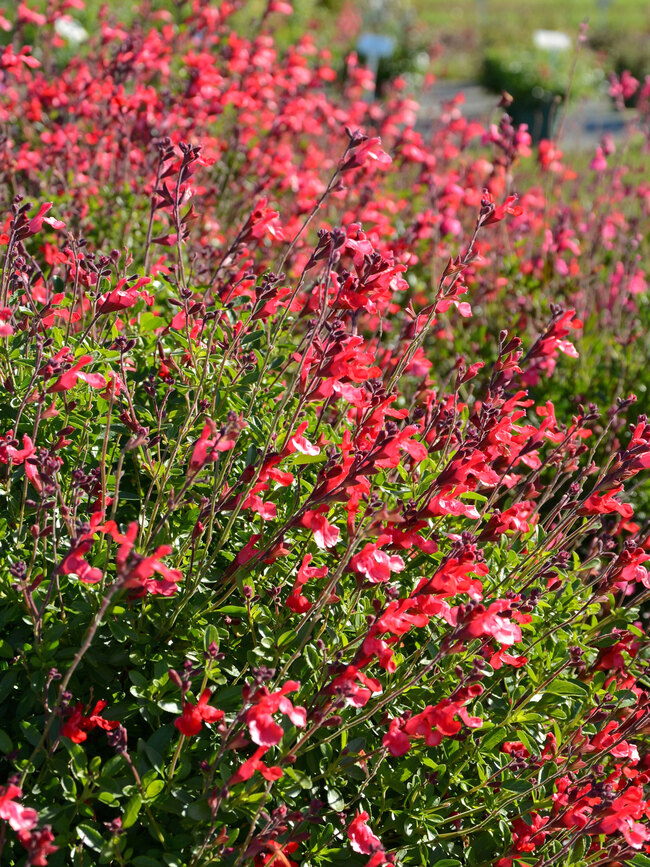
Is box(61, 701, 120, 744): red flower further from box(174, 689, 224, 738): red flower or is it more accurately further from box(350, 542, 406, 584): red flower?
box(350, 542, 406, 584): red flower

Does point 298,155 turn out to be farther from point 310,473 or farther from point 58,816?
point 58,816

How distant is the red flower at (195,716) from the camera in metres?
1.96

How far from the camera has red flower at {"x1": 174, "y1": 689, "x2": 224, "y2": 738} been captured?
1962mm

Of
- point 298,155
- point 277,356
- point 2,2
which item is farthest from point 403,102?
point 2,2

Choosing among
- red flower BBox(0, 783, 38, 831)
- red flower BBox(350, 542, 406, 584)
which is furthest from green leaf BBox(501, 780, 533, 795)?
red flower BBox(0, 783, 38, 831)

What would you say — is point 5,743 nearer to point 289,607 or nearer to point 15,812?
point 15,812

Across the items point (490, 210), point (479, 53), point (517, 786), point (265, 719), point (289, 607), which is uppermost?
point (490, 210)

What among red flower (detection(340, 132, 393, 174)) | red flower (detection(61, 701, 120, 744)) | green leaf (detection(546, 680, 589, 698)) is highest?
red flower (detection(340, 132, 393, 174))

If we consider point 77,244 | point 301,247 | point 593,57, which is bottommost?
point 593,57

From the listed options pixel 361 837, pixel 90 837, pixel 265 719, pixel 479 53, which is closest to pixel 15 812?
pixel 90 837

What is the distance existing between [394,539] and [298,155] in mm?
6151

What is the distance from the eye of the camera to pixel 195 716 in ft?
6.44

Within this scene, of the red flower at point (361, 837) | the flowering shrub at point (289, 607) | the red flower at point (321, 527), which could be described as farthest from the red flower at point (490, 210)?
the red flower at point (361, 837)

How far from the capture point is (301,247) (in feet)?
15.3
